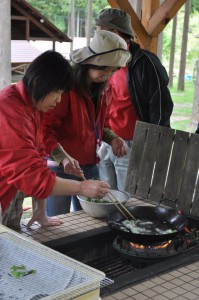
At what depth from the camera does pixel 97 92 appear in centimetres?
280

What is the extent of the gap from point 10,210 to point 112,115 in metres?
1.38

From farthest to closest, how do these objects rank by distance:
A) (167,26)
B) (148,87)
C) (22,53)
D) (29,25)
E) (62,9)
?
(167,26), (62,9), (22,53), (29,25), (148,87)

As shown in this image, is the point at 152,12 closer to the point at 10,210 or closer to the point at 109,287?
the point at 10,210

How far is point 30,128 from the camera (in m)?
1.99

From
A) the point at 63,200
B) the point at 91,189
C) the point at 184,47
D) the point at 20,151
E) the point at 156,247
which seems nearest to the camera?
the point at 20,151

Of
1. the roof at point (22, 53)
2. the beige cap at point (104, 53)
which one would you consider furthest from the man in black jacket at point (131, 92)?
the roof at point (22, 53)

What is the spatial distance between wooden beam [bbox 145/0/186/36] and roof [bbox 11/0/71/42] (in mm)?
2057

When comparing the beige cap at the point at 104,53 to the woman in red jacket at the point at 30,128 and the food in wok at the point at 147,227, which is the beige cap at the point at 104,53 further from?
the food in wok at the point at 147,227

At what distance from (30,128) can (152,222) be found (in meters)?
0.98

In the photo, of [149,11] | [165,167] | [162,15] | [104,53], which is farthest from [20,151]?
[149,11]

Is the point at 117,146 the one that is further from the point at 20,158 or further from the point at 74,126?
the point at 20,158

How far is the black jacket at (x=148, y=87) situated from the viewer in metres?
3.25

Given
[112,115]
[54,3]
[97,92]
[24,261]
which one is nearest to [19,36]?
[112,115]

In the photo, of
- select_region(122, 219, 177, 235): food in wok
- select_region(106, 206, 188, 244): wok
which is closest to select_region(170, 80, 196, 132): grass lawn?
select_region(106, 206, 188, 244): wok
